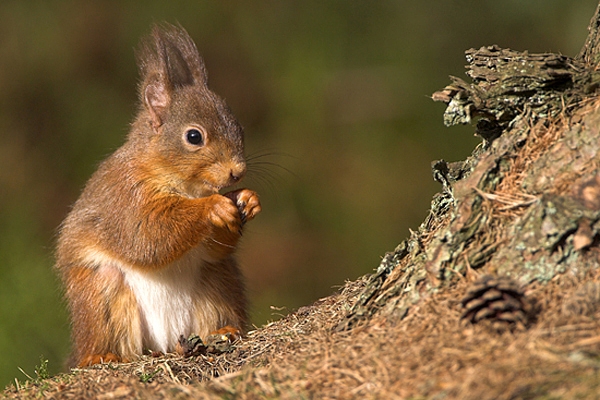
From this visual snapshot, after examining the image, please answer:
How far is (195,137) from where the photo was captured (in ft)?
8.54

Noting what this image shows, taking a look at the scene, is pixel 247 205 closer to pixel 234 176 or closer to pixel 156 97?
pixel 234 176

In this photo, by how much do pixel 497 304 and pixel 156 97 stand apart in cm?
174

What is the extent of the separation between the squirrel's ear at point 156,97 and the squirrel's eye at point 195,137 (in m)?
0.16

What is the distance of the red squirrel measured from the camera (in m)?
2.49

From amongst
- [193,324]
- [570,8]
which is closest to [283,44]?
[570,8]

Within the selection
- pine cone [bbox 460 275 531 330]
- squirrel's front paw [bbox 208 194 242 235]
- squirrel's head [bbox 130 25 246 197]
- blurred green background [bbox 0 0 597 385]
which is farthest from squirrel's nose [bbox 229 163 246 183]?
blurred green background [bbox 0 0 597 385]

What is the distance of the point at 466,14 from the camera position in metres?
5.48

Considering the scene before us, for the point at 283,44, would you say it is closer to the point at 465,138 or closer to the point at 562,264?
the point at 465,138

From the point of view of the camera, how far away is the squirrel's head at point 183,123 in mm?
2582

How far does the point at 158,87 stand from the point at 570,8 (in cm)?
356

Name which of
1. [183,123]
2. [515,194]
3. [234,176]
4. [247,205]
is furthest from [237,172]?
[515,194]

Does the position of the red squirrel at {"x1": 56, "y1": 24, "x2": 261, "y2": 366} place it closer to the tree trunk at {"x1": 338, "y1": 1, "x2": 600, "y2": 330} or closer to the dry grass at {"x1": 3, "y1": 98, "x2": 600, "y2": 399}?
the dry grass at {"x1": 3, "y1": 98, "x2": 600, "y2": 399}

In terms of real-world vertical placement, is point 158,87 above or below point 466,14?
below

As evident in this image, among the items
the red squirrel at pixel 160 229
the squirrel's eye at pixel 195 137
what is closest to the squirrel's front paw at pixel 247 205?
the red squirrel at pixel 160 229
